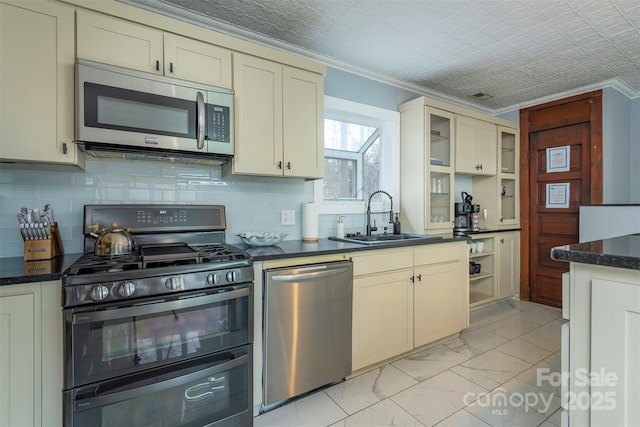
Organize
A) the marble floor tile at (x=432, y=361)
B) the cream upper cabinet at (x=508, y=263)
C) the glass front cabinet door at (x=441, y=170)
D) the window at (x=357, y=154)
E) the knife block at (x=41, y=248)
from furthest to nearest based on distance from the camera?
the cream upper cabinet at (x=508, y=263) < the glass front cabinet door at (x=441, y=170) < the window at (x=357, y=154) < the marble floor tile at (x=432, y=361) < the knife block at (x=41, y=248)

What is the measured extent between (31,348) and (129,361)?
38 centimetres

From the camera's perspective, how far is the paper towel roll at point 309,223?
99.3 inches

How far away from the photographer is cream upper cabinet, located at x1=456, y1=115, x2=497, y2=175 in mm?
3387

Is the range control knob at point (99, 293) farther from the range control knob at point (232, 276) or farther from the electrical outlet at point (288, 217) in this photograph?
the electrical outlet at point (288, 217)

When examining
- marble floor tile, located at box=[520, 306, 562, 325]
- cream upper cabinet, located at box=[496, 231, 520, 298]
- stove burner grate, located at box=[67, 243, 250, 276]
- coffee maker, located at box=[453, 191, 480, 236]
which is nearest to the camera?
stove burner grate, located at box=[67, 243, 250, 276]

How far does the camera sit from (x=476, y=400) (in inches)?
76.0

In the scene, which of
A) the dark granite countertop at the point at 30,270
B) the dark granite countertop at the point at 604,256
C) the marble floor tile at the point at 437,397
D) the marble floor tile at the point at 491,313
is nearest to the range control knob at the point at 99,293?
the dark granite countertop at the point at 30,270

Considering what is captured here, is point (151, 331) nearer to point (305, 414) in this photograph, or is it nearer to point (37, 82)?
point (305, 414)

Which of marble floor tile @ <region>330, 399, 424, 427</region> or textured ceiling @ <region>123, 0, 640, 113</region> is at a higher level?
textured ceiling @ <region>123, 0, 640, 113</region>

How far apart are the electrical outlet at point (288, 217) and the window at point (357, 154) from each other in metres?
0.31

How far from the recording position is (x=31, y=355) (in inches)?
51.1

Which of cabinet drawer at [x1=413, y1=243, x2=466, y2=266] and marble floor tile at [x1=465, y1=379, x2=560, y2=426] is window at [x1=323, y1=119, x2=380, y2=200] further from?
marble floor tile at [x1=465, y1=379, x2=560, y2=426]

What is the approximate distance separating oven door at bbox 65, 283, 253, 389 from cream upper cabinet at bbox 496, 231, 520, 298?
11.0ft

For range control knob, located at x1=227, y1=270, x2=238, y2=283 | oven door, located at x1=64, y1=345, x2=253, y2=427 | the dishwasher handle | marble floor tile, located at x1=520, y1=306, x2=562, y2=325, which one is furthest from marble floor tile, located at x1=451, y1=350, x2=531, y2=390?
range control knob, located at x1=227, y1=270, x2=238, y2=283
